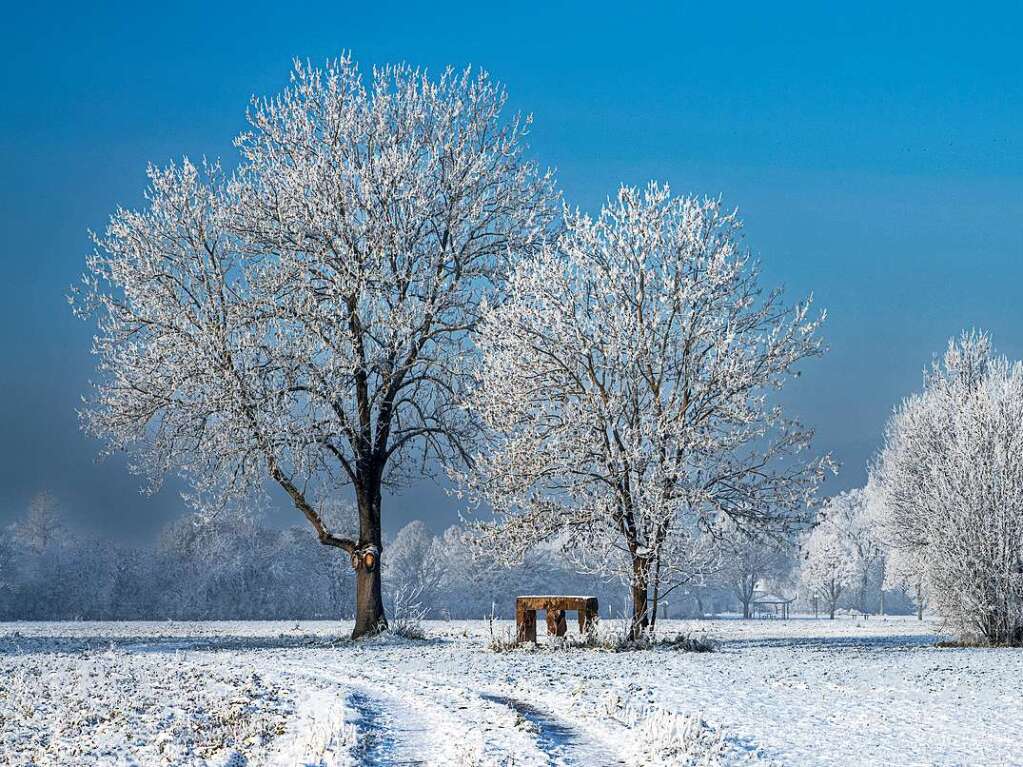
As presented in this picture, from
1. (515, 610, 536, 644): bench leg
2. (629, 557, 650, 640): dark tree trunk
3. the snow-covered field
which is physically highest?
(629, 557, 650, 640): dark tree trunk

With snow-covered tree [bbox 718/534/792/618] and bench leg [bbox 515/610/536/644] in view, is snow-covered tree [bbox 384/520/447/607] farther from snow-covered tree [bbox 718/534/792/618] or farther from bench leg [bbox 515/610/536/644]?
bench leg [bbox 515/610/536/644]

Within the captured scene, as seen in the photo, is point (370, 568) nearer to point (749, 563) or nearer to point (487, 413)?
point (487, 413)

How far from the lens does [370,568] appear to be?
2639 cm

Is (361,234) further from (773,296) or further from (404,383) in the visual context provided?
(773,296)

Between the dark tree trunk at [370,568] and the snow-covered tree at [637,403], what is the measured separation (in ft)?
16.1

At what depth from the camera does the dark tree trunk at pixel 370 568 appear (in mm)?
26000

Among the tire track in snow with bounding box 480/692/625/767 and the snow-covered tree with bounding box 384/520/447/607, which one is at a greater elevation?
the snow-covered tree with bounding box 384/520/447/607

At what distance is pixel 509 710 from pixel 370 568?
15876 mm

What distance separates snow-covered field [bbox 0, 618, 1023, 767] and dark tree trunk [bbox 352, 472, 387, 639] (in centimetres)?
666

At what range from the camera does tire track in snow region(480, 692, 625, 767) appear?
27.0 feet

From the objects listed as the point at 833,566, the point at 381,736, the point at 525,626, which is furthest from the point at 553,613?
the point at 833,566

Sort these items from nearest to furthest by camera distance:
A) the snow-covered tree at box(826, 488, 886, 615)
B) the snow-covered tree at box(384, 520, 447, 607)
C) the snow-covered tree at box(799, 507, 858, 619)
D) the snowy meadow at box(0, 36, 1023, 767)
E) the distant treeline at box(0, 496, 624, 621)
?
the snowy meadow at box(0, 36, 1023, 767) < the distant treeline at box(0, 496, 624, 621) < the snow-covered tree at box(826, 488, 886, 615) < the snow-covered tree at box(799, 507, 858, 619) < the snow-covered tree at box(384, 520, 447, 607)

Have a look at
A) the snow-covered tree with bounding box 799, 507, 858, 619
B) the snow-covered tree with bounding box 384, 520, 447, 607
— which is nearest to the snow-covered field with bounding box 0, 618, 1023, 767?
the snow-covered tree with bounding box 384, 520, 447, 607

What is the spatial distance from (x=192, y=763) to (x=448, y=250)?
19.9m
